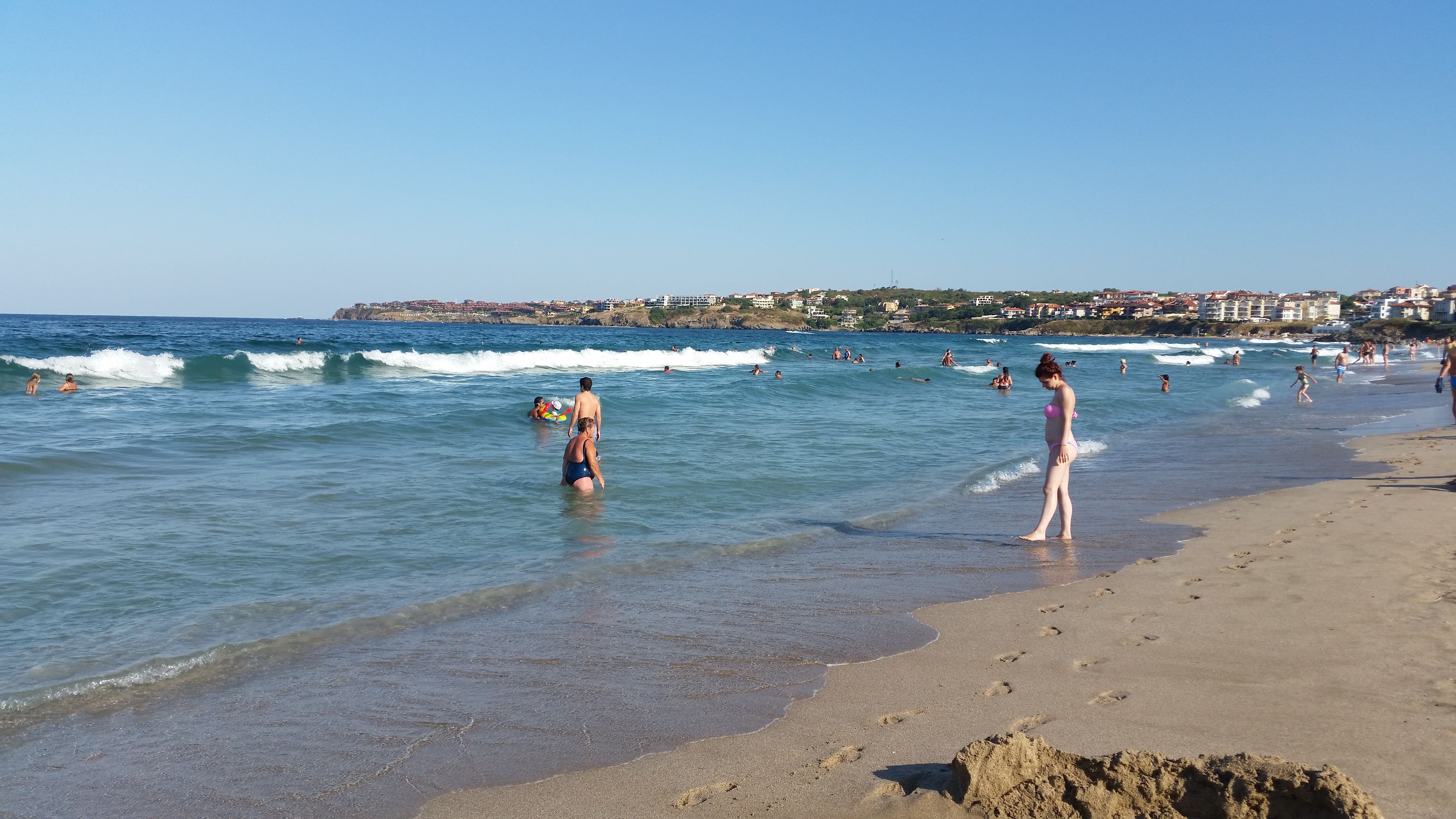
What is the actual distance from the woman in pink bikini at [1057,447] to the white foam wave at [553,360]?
111 feet

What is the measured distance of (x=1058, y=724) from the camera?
400 centimetres

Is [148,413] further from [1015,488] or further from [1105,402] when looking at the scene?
[1105,402]

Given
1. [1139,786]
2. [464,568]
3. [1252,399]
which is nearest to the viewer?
[1139,786]

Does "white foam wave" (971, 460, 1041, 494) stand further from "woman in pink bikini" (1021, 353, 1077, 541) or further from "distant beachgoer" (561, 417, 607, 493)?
"distant beachgoer" (561, 417, 607, 493)

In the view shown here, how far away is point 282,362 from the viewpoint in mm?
36250

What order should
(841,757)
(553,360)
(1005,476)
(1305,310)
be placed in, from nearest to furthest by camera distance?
(841,757) < (1005,476) < (553,360) < (1305,310)

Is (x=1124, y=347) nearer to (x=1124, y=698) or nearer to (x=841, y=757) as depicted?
(x=1124, y=698)

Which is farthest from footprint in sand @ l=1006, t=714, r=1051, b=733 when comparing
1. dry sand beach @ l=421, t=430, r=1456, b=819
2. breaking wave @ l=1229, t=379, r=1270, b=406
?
breaking wave @ l=1229, t=379, r=1270, b=406

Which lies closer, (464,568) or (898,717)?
(898,717)

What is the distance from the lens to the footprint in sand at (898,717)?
13.6 ft

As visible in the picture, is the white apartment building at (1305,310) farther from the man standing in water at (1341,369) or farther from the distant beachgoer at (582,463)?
the distant beachgoer at (582,463)

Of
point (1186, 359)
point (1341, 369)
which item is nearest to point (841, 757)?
point (1341, 369)

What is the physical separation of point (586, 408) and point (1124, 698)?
8642 millimetres

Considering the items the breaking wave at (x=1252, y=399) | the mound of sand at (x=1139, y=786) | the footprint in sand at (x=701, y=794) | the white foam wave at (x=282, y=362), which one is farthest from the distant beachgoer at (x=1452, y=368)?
the white foam wave at (x=282, y=362)
